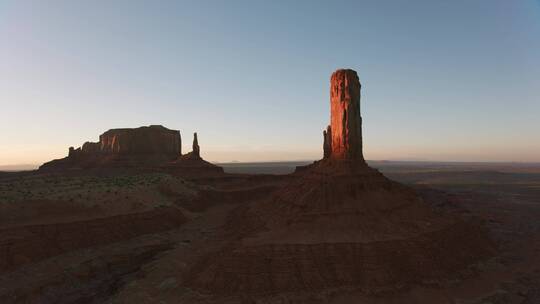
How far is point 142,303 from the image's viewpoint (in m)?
21.0

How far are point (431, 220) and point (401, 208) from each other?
9.02 ft

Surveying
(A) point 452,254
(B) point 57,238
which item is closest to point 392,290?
(A) point 452,254

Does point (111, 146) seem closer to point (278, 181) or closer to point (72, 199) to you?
point (278, 181)

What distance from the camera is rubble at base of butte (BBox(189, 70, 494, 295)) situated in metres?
22.1

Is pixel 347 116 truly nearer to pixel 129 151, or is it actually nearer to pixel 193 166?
pixel 193 166

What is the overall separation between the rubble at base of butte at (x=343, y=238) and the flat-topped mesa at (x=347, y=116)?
96 millimetres

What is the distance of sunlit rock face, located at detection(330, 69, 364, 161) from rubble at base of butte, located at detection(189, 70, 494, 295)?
0.10m

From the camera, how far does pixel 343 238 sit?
24453mm

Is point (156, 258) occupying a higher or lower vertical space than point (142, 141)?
lower

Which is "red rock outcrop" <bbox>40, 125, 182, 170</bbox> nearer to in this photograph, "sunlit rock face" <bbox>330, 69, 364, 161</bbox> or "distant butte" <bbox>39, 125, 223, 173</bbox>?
"distant butte" <bbox>39, 125, 223, 173</bbox>

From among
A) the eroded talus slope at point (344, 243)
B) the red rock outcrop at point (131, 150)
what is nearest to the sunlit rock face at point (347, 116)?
the eroded talus slope at point (344, 243)

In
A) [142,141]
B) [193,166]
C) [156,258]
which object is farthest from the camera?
[142,141]

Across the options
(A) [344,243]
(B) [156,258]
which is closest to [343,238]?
(A) [344,243]

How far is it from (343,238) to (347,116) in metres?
12.0
